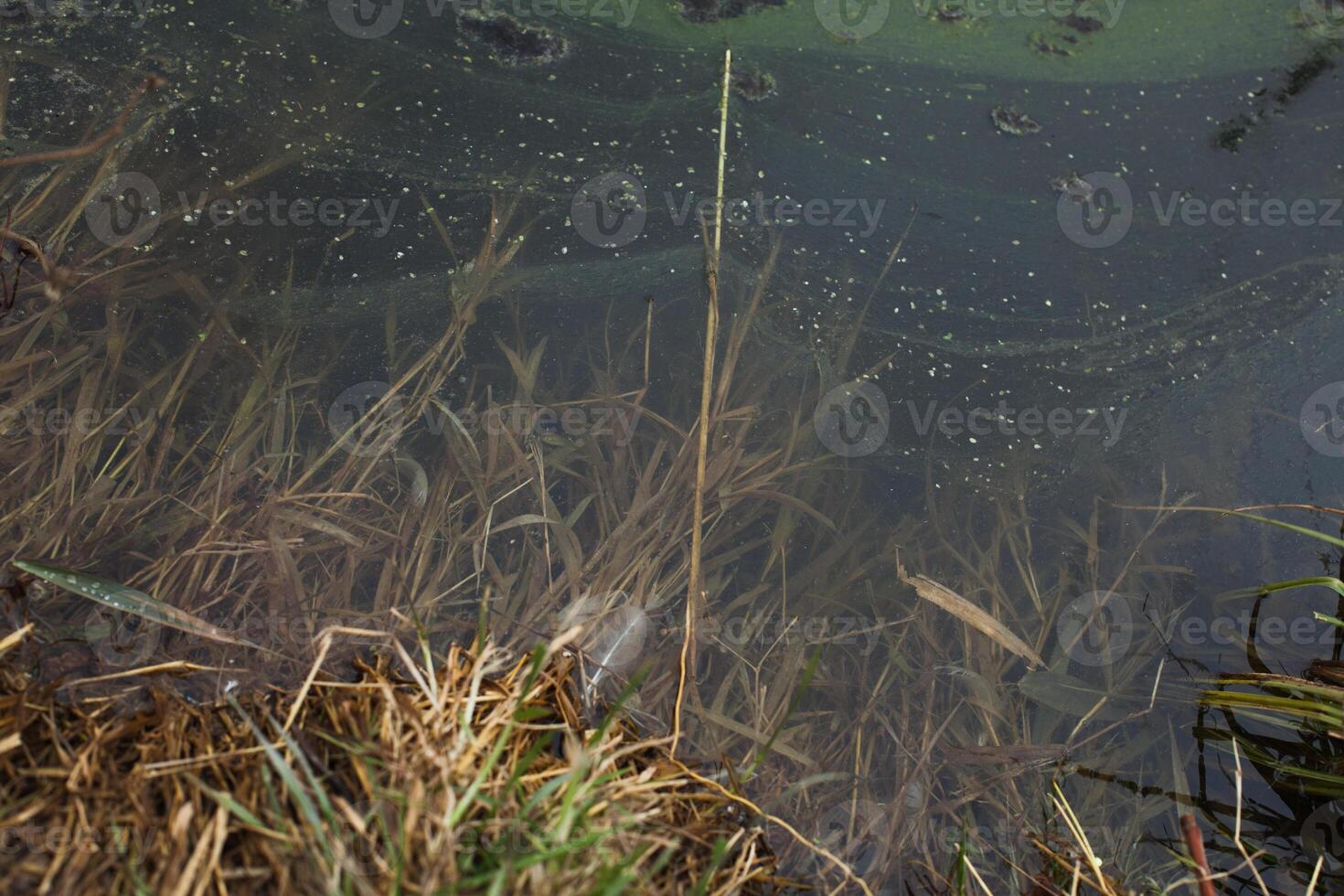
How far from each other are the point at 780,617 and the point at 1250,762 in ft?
2.38

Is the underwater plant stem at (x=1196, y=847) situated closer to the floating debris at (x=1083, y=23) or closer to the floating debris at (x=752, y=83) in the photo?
the floating debris at (x=752, y=83)

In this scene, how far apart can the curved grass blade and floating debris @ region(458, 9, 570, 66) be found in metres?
1.16

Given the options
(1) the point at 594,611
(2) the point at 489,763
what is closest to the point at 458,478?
(1) the point at 594,611

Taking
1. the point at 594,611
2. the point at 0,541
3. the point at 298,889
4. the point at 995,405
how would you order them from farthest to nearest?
the point at 995,405 → the point at 594,611 → the point at 0,541 → the point at 298,889

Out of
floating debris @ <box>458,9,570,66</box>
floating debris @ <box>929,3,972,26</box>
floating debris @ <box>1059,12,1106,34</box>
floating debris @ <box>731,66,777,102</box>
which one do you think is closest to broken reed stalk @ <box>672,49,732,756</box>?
floating debris @ <box>731,66,777,102</box>

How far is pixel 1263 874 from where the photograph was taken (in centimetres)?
132

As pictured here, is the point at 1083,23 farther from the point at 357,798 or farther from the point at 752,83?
the point at 357,798

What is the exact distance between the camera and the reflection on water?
134 centimetres

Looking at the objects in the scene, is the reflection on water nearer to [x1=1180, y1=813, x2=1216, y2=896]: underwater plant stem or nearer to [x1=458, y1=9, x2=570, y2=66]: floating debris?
[x1=458, y1=9, x2=570, y2=66]: floating debris

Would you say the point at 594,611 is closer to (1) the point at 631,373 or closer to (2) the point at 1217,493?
(1) the point at 631,373

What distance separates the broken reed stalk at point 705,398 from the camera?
4.24 ft

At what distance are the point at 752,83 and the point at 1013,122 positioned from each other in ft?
1.72

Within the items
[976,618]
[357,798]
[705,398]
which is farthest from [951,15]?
[357,798]

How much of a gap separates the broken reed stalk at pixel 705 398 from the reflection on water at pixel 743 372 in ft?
0.08
